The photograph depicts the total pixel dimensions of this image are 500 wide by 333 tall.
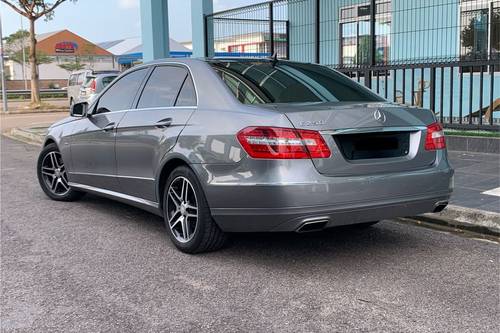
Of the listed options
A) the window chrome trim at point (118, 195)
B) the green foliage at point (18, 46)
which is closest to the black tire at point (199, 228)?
the window chrome trim at point (118, 195)

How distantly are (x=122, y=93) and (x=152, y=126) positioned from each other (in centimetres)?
102

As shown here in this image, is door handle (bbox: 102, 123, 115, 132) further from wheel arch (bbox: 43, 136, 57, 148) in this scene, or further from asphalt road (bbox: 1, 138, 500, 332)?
wheel arch (bbox: 43, 136, 57, 148)

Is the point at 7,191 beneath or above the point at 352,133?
beneath

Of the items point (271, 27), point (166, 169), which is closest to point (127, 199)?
point (166, 169)

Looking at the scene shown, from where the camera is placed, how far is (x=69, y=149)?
6516 mm

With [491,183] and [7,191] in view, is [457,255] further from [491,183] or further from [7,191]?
[7,191]

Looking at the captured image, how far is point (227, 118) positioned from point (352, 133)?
3.05 feet

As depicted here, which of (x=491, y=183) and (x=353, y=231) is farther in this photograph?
(x=491, y=183)

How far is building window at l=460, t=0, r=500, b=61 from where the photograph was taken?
11.1 m

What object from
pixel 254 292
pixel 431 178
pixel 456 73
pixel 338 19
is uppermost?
pixel 338 19

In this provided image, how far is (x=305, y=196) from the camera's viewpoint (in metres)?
3.89

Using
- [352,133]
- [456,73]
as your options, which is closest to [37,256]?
[352,133]

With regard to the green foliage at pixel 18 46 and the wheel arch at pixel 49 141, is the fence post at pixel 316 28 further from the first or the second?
the green foliage at pixel 18 46

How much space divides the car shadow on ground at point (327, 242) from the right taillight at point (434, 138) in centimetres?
94
